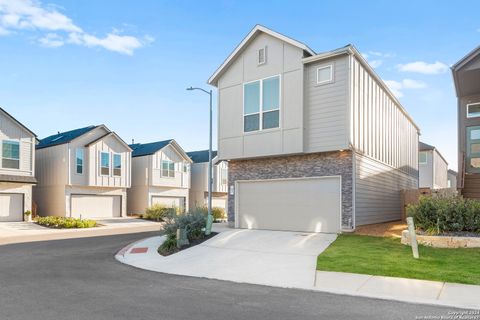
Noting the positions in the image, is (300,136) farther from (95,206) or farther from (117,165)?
(95,206)

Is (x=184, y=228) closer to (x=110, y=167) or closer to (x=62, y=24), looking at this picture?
(x=62, y=24)

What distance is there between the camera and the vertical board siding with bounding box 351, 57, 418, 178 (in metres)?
17.2

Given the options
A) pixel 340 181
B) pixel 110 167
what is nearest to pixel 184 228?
pixel 340 181

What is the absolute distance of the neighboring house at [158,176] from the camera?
124 ft

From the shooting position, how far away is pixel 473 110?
18.5 m

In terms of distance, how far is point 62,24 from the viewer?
16.6m

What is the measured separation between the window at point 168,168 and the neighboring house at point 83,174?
3890 millimetres

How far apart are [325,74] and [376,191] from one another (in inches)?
242

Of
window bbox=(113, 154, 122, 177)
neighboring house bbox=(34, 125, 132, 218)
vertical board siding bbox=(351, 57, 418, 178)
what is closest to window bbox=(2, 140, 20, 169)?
neighboring house bbox=(34, 125, 132, 218)

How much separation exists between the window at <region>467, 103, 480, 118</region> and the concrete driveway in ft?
28.8

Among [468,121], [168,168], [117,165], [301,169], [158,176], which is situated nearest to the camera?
[301,169]

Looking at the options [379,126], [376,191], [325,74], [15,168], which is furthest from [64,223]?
[379,126]

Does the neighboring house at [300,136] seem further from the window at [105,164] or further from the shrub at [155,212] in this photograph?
the window at [105,164]

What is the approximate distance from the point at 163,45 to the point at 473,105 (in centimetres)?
1414
